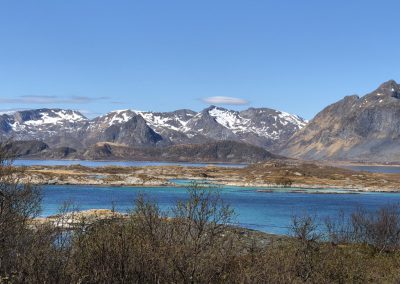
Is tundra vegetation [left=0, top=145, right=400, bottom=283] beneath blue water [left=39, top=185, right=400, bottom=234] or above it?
above

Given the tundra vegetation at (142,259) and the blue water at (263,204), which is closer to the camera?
the tundra vegetation at (142,259)

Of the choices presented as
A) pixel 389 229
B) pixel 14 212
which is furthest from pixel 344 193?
pixel 14 212

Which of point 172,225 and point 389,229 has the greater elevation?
point 172,225

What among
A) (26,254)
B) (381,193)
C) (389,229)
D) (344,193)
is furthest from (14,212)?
(381,193)

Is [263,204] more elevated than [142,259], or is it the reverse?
[142,259]

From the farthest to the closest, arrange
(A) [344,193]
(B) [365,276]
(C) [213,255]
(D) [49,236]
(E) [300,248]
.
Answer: (A) [344,193] < (E) [300,248] < (B) [365,276] < (D) [49,236] < (C) [213,255]

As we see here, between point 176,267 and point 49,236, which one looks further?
point 49,236

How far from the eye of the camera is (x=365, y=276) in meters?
27.8

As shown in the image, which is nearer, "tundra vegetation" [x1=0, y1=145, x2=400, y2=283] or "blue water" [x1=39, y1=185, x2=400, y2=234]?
"tundra vegetation" [x1=0, y1=145, x2=400, y2=283]

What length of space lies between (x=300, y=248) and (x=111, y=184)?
157m

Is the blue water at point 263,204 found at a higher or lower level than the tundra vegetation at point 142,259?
lower

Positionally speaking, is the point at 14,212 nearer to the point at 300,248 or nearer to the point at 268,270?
the point at 268,270

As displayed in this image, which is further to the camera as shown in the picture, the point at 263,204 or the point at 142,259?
the point at 263,204

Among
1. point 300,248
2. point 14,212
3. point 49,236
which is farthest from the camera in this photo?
point 300,248
